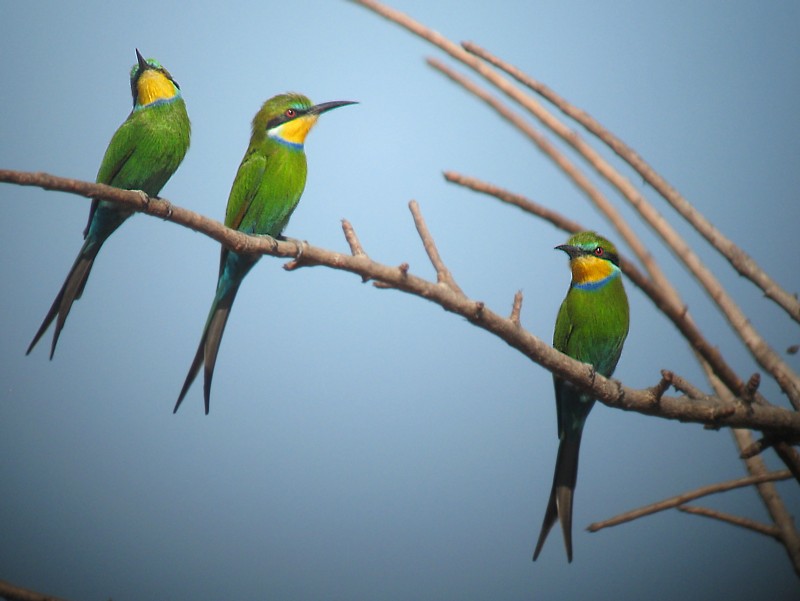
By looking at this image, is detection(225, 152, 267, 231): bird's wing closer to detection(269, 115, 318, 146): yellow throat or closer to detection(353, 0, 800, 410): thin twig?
detection(269, 115, 318, 146): yellow throat

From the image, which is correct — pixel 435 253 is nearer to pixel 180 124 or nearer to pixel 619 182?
pixel 619 182

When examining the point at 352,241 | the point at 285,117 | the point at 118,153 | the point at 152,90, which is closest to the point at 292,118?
the point at 285,117

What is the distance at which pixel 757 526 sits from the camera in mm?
1662

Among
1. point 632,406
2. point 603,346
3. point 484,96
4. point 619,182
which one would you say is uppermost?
point 484,96

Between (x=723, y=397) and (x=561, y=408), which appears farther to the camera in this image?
(x=561, y=408)

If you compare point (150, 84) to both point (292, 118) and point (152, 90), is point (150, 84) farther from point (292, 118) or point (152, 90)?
point (292, 118)

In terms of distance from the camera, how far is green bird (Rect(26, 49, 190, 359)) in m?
1.91

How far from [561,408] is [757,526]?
0.61 metres

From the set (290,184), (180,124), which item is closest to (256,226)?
(290,184)

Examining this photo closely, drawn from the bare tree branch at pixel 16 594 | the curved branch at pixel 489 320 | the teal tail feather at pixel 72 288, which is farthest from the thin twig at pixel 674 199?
the bare tree branch at pixel 16 594

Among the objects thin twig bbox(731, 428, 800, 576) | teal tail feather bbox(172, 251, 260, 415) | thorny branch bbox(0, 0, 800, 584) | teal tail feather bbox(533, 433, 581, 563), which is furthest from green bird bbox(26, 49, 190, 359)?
thin twig bbox(731, 428, 800, 576)

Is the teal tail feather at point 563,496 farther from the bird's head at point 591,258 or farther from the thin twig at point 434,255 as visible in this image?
the thin twig at point 434,255

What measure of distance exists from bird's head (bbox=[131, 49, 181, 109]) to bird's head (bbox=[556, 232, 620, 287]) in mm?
1175

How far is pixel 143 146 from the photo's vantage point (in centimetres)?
207
